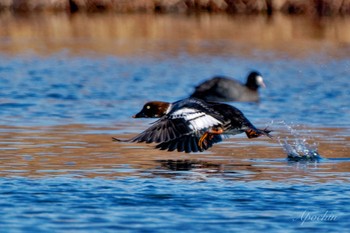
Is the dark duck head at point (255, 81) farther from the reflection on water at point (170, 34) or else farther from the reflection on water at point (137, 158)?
the reflection on water at point (170, 34)

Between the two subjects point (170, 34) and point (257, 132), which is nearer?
point (257, 132)

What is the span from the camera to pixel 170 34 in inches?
1126

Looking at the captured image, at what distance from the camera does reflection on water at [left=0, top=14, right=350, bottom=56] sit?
25.2 meters

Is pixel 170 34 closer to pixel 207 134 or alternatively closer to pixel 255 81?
pixel 255 81

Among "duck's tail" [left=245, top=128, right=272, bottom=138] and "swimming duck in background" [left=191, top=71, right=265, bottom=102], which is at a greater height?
"duck's tail" [left=245, top=128, right=272, bottom=138]

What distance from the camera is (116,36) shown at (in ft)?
91.1

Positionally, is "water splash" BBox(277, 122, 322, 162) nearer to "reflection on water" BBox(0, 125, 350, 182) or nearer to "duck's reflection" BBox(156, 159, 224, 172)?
"reflection on water" BBox(0, 125, 350, 182)

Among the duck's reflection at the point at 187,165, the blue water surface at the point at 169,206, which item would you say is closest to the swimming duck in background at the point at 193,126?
the duck's reflection at the point at 187,165

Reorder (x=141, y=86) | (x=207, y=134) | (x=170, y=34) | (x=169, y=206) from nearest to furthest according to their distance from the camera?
(x=169, y=206) → (x=207, y=134) → (x=141, y=86) → (x=170, y=34)

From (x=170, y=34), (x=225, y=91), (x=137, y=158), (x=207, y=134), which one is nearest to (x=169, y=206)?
(x=207, y=134)

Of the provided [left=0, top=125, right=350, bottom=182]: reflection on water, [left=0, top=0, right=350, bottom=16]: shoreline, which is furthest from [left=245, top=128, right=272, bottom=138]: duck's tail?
[left=0, top=0, right=350, bottom=16]: shoreline

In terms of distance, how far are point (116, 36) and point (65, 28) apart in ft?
6.88

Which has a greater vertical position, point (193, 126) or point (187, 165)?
point (193, 126)

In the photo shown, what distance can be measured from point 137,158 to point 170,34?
18222 millimetres
